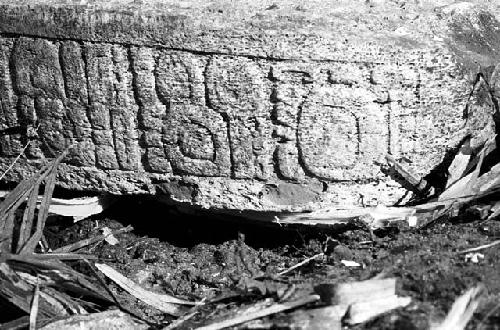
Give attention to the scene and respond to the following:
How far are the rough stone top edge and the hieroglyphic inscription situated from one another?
4cm

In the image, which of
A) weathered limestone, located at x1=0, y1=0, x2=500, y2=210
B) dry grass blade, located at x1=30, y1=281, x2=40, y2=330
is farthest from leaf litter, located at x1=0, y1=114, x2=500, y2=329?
weathered limestone, located at x1=0, y1=0, x2=500, y2=210

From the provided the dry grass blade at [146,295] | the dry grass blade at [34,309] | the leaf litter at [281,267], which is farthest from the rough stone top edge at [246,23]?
the dry grass blade at [34,309]

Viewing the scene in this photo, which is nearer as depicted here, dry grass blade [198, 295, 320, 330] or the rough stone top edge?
dry grass blade [198, 295, 320, 330]

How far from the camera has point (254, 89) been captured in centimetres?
322

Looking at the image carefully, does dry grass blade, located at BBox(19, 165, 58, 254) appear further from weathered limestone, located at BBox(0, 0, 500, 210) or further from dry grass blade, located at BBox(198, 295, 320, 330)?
dry grass blade, located at BBox(198, 295, 320, 330)

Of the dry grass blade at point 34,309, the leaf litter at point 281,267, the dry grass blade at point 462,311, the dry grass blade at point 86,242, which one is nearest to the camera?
the dry grass blade at point 462,311

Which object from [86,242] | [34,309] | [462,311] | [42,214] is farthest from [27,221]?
[462,311]

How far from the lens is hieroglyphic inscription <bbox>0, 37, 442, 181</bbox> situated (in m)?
3.19

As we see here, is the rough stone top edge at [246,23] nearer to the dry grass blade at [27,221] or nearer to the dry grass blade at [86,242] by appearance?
the dry grass blade at [27,221]

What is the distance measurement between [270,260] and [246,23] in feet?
2.97

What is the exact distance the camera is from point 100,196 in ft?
12.1

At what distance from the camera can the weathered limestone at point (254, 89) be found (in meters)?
3.18

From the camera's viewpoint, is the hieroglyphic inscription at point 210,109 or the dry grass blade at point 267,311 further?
the hieroglyphic inscription at point 210,109

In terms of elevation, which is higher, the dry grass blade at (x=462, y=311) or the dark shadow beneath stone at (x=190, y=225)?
the dry grass blade at (x=462, y=311)
